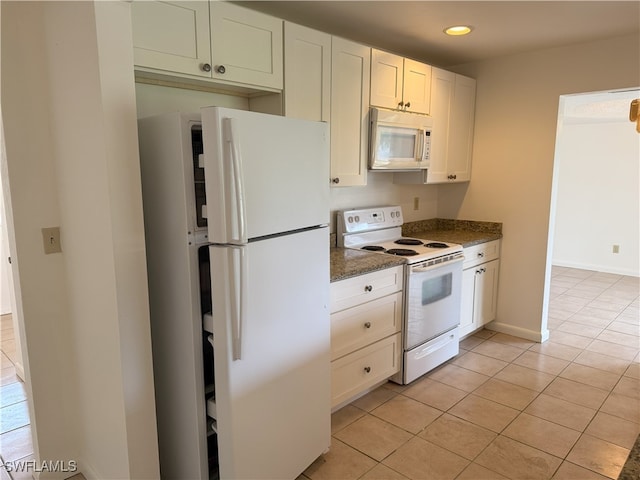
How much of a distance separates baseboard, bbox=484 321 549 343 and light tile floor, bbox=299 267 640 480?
0.06 metres

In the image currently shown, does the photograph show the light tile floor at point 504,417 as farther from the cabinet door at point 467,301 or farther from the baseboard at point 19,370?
the baseboard at point 19,370

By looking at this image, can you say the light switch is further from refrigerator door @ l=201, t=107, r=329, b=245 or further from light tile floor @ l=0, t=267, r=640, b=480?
light tile floor @ l=0, t=267, r=640, b=480

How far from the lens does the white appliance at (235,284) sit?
1.60m

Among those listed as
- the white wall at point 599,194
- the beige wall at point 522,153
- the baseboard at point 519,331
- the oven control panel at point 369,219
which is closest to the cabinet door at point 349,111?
→ the oven control panel at point 369,219

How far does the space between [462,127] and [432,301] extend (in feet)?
5.37

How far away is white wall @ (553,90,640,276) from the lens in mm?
5859

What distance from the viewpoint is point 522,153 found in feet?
12.0

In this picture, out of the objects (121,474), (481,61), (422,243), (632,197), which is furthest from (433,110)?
(632,197)

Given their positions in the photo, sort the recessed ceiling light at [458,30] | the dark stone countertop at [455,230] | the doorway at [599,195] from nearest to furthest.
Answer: the recessed ceiling light at [458,30] → the dark stone countertop at [455,230] → the doorway at [599,195]

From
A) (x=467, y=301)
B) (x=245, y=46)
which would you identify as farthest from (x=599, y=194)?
(x=245, y=46)

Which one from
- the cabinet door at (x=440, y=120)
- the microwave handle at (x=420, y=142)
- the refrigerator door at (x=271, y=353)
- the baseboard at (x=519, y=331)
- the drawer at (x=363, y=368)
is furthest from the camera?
the baseboard at (x=519, y=331)

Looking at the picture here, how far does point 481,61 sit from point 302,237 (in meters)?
2.83

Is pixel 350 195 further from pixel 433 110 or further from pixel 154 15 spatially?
pixel 154 15

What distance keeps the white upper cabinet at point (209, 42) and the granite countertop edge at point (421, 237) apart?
1.08 meters
